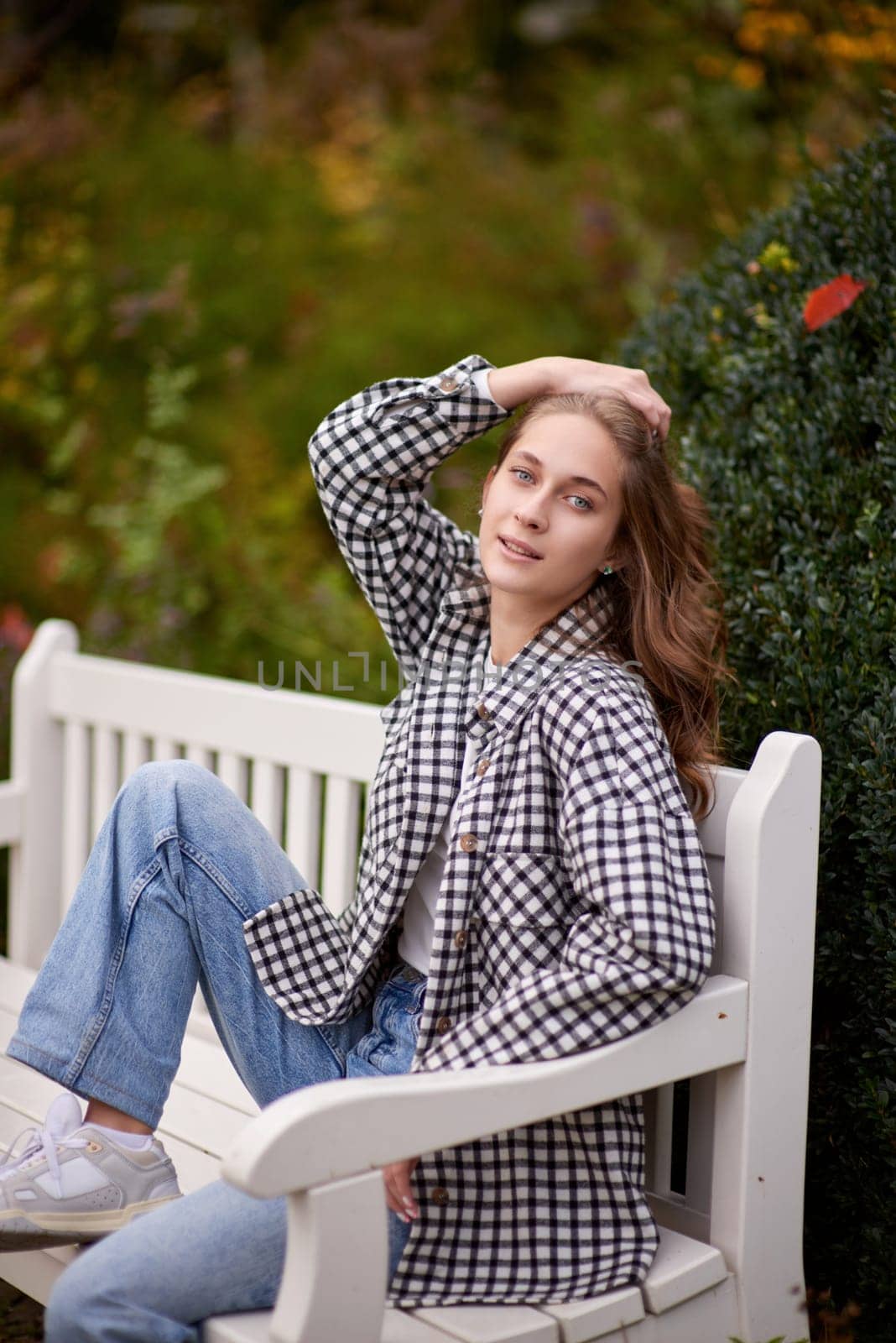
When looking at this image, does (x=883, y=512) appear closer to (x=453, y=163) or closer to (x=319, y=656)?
(x=319, y=656)

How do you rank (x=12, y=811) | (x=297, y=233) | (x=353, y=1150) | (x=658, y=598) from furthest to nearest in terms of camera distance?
1. (x=297, y=233)
2. (x=12, y=811)
3. (x=658, y=598)
4. (x=353, y=1150)

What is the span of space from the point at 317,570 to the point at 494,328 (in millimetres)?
1514

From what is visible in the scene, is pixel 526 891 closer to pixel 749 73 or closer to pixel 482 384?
pixel 482 384

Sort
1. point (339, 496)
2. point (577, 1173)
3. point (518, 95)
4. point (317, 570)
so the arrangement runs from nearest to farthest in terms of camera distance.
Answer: point (577, 1173) → point (339, 496) → point (317, 570) → point (518, 95)

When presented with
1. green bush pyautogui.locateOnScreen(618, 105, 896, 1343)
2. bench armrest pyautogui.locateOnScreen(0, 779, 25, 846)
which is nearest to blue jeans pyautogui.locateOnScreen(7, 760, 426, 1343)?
green bush pyautogui.locateOnScreen(618, 105, 896, 1343)

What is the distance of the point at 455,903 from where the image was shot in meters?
1.96

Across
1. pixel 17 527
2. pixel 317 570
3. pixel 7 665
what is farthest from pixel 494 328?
pixel 7 665

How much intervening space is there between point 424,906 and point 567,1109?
1.81ft

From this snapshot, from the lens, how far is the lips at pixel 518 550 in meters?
2.10

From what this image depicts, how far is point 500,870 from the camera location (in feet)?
6.43

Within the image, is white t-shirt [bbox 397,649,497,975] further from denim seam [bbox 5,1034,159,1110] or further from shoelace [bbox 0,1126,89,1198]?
shoelace [bbox 0,1126,89,1198]

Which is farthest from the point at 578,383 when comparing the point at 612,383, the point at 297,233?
the point at 297,233

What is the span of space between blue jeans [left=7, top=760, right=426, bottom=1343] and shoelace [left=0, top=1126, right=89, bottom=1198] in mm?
75

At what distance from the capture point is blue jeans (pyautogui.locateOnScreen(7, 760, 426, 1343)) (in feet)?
6.75
